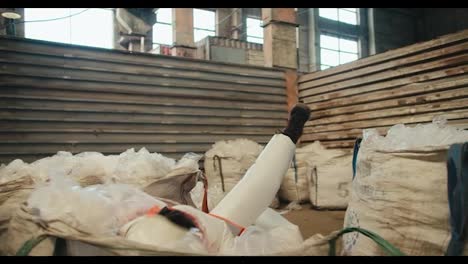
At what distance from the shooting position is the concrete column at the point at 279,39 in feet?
14.9

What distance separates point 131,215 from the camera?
1199 mm

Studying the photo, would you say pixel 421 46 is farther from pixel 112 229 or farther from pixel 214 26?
pixel 214 26

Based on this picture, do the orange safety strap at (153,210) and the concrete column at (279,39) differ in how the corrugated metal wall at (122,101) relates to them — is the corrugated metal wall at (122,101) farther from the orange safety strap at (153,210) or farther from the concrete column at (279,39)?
the orange safety strap at (153,210)

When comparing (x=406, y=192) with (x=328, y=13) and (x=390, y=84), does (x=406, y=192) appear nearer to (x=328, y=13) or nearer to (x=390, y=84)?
(x=390, y=84)

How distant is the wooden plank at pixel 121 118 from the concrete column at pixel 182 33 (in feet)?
10.6

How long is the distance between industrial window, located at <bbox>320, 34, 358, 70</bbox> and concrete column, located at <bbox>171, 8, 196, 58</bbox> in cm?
578

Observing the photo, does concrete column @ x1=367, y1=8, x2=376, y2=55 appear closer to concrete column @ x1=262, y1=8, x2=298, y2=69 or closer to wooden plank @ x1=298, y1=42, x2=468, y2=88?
concrete column @ x1=262, y1=8, x2=298, y2=69

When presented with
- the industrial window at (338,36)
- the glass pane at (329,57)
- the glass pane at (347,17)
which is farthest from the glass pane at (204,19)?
the glass pane at (347,17)

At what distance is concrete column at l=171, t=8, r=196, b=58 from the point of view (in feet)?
22.6

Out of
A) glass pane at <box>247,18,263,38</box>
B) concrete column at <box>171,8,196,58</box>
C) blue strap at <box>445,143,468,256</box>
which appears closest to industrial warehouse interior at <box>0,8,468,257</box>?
blue strap at <box>445,143,468,256</box>


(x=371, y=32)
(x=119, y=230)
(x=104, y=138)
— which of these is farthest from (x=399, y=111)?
(x=371, y=32)

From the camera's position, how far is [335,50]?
1202cm

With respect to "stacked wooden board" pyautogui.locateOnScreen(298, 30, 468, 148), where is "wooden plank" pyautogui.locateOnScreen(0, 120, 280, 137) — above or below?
below

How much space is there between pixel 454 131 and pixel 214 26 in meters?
10.2
